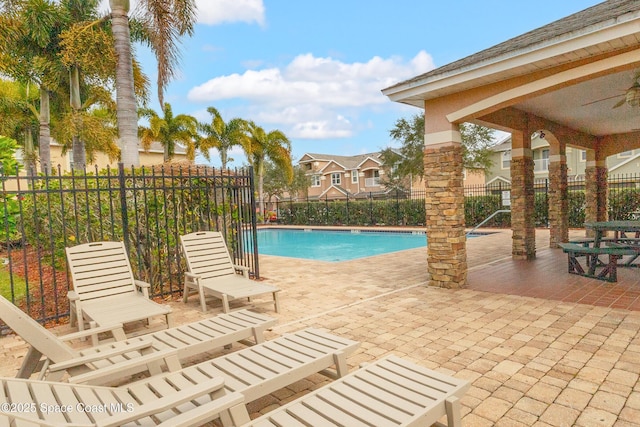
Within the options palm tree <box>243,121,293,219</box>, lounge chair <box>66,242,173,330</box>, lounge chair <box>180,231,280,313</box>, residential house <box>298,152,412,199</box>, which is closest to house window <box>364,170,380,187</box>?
residential house <box>298,152,412,199</box>

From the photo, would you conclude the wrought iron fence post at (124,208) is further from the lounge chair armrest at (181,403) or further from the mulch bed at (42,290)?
the lounge chair armrest at (181,403)

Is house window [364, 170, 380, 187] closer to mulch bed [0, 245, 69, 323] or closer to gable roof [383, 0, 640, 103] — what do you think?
mulch bed [0, 245, 69, 323]

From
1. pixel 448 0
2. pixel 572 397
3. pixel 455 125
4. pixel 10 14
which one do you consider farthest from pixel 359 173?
pixel 572 397

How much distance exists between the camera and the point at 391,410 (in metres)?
2.29

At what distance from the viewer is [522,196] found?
9070 mm

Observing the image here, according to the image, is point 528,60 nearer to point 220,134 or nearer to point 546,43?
point 546,43

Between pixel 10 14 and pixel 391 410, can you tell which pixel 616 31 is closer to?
pixel 391 410

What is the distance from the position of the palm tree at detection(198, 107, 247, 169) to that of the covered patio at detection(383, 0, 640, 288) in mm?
18675

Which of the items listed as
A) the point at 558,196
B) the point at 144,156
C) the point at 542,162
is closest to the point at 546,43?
the point at 558,196

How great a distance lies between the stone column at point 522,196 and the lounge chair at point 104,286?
7959 millimetres

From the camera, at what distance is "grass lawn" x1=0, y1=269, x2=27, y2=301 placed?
7.18 m

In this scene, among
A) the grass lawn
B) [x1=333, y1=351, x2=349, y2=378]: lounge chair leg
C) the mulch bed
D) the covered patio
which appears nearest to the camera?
[x1=333, y1=351, x2=349, y2=378]: lounge chair leg

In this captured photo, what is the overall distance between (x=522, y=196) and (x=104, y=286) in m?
8.66

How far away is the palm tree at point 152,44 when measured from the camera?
362 inches
